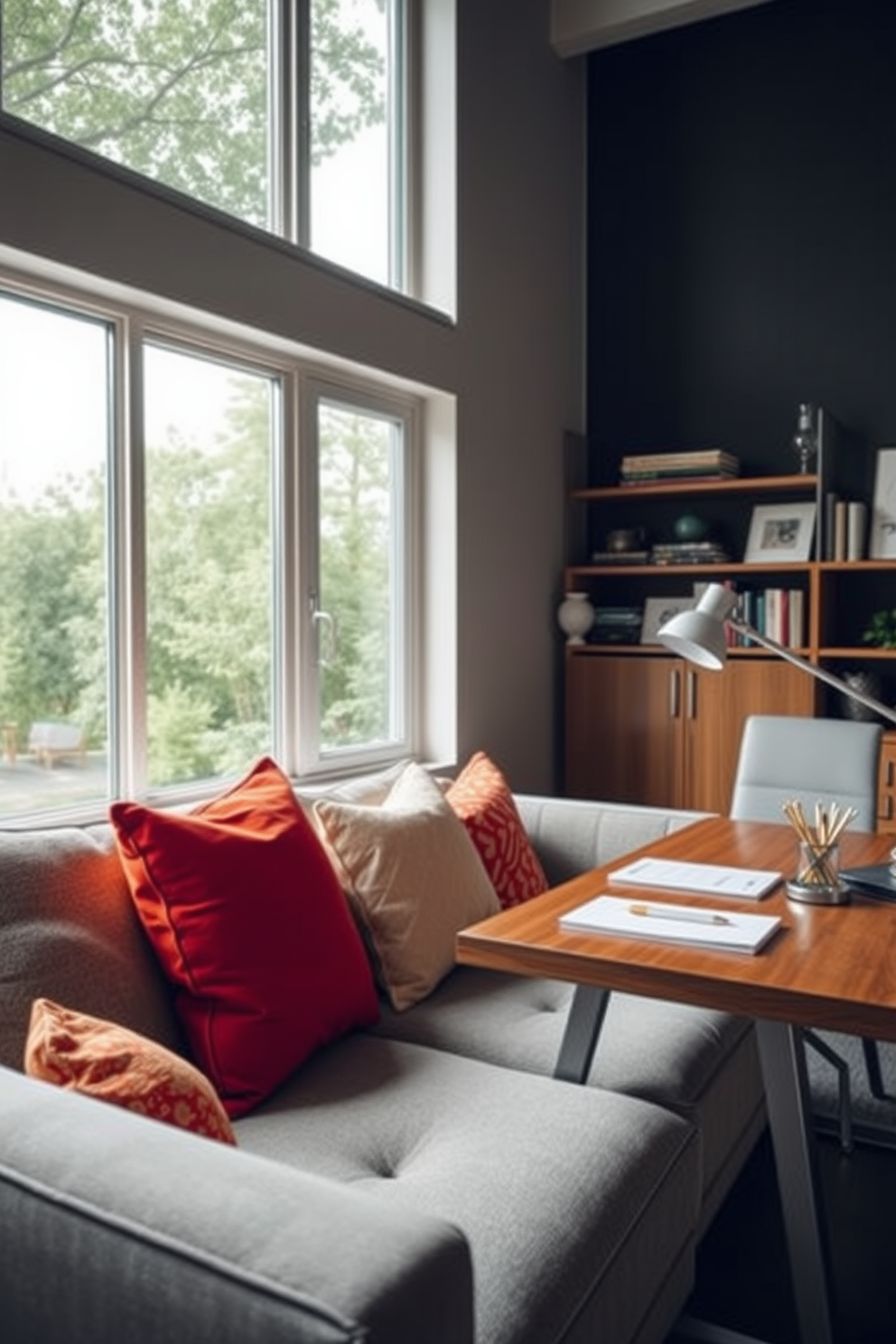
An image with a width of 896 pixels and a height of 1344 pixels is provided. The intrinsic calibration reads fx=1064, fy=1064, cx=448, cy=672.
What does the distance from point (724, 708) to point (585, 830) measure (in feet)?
4.37

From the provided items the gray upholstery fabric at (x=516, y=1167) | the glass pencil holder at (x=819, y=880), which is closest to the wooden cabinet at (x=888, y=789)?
the glass pencil holder at (x=819, y=880)

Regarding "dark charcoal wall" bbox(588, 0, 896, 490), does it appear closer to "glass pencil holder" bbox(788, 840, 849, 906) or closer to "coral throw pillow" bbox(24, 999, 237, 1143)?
"glass pencil holder" bbox(788, 840, 849, 906)

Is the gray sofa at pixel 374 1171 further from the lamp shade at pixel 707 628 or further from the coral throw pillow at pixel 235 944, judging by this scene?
the lamp shade at pixel 707 628

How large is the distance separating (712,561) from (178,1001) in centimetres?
290

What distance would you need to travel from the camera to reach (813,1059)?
272 centimetres

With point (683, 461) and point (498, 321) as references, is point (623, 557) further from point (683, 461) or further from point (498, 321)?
point (498, 321)

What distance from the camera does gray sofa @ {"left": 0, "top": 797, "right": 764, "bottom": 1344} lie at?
825mm

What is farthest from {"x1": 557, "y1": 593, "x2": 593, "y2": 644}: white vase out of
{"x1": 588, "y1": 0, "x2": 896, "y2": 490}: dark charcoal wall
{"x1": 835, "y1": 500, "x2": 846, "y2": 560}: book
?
{"x1": 835, "y1": 500, "x2": 846, "y2": 560}: book

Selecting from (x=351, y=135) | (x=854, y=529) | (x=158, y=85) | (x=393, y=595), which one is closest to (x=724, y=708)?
(x=854, y=529)

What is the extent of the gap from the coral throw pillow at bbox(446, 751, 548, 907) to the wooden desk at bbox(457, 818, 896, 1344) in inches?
23.5

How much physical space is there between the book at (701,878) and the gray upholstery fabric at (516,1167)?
0.35 meters

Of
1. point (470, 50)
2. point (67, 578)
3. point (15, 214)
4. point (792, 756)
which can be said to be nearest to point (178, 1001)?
point (67, 578)

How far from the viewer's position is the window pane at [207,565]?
2607mm

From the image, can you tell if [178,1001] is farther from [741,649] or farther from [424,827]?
[741,649]
